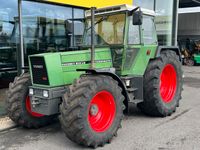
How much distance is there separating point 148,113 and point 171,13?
9.18 meters

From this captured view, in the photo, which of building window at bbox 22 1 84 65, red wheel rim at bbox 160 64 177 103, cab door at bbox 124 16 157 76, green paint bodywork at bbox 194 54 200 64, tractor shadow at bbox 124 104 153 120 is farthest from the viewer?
green paint bodywork at bbox 194 54 200 64

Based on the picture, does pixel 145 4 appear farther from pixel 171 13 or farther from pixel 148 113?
pixel 148 113

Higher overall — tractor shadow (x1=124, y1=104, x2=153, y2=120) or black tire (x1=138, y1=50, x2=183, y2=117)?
black tire (x1=138, y1=50, x2=183, y2=117)

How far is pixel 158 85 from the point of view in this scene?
613 cm

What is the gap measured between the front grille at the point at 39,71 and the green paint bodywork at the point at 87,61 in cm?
7

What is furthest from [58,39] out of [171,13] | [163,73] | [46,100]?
[171,13]

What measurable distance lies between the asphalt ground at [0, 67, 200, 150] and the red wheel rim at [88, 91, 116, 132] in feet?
1.08

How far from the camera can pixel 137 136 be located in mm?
5250

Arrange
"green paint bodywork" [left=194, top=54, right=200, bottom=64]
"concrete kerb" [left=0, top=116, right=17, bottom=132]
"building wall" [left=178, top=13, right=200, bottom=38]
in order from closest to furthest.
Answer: "concrete kerb" [left=0, top=116, right=17, bottom=132] < "green paint bodywork" [left=194, top=54, right=200, bottom=64] < "building wall" [left=178, top=13, right=200, bottom=38]

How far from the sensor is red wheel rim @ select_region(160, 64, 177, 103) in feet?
22.2

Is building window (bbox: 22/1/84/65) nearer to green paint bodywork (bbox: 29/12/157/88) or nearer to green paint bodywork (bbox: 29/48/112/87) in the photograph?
green paint bodywork (bbox: 29/12/157/88)

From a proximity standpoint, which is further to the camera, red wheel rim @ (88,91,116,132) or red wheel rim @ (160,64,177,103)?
red wheel rim @ (160,64,177,103)

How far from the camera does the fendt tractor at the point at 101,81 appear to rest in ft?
15.0

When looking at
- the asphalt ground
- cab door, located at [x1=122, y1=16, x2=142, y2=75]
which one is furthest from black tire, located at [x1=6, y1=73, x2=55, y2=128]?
cab door, located at [x1=122, y1=16, x2=142, y2=75]
